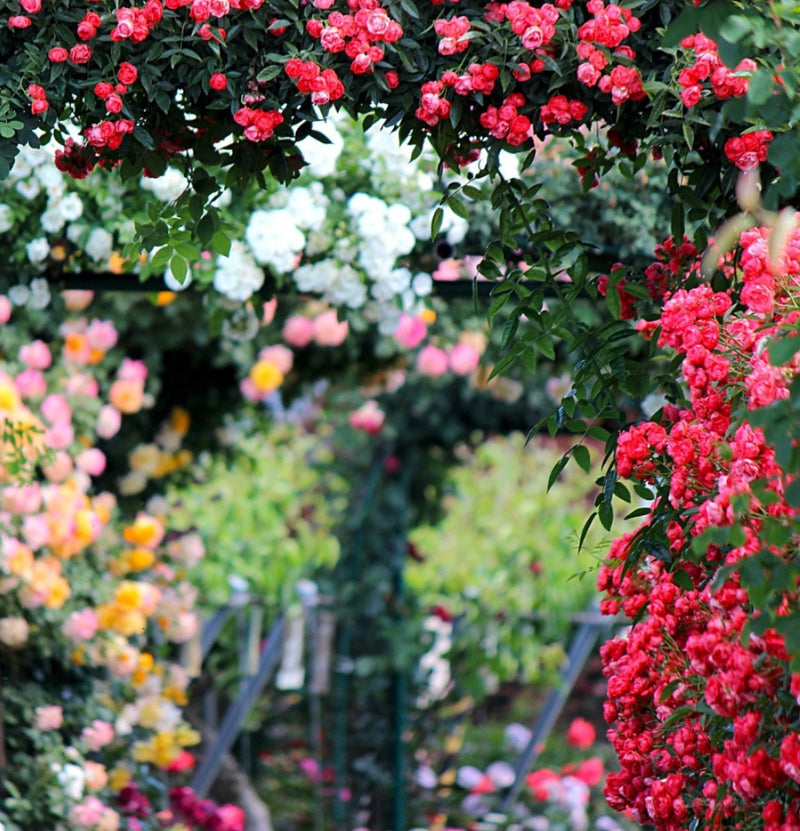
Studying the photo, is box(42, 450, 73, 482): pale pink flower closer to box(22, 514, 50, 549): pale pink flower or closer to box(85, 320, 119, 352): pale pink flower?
box(22, 514, 50, 549): pale pink flower

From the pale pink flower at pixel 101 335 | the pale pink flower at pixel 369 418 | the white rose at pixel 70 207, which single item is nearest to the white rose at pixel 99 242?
the white rose at pixel 70 207

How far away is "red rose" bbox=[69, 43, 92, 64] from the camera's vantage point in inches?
48.9

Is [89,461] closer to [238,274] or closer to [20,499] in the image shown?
[20,499]

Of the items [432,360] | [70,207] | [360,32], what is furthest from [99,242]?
[432,360]

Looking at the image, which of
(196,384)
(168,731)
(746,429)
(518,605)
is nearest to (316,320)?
(196,384)

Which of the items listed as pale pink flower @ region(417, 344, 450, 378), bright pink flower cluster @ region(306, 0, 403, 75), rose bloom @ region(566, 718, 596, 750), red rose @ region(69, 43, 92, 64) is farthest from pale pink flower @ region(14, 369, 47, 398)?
rose bloom @ region(566, 718, 596, 750)

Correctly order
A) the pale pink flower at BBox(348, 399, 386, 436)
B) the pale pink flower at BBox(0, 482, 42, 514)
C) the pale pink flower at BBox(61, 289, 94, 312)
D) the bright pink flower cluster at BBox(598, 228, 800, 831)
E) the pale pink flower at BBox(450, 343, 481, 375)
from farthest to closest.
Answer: the pale pink flower at BBox(348, 399, 386, 436) → the pale pink flower at BBox(450, 343, 481, 375) → the pale pink flower at BBox(61, 289, 94, 312) → the pale pink flower at BBox(0, 482, 42, 514) → the bright pink flower cluster at BBox(598, 228, 800, 831)

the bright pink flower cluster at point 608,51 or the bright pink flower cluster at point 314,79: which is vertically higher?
the bright pink flower cluster at point 608,51

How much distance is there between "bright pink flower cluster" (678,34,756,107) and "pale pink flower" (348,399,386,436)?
2468mm

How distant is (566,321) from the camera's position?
1418 millimetres

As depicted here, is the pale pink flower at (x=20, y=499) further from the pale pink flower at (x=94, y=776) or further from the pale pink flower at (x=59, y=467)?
the pale pink flower at (x=94, y=776)

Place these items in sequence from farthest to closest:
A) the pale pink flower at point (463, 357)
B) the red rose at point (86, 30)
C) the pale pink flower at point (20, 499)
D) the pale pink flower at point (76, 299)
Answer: the pale pink flower at point (463, 357) < the pale pink flower at point (76, 299) < the pale pink flower at point (20, 499) < the red rose at point (86, 30)

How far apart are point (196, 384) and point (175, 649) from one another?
123cm

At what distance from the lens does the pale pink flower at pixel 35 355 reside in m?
2.45
